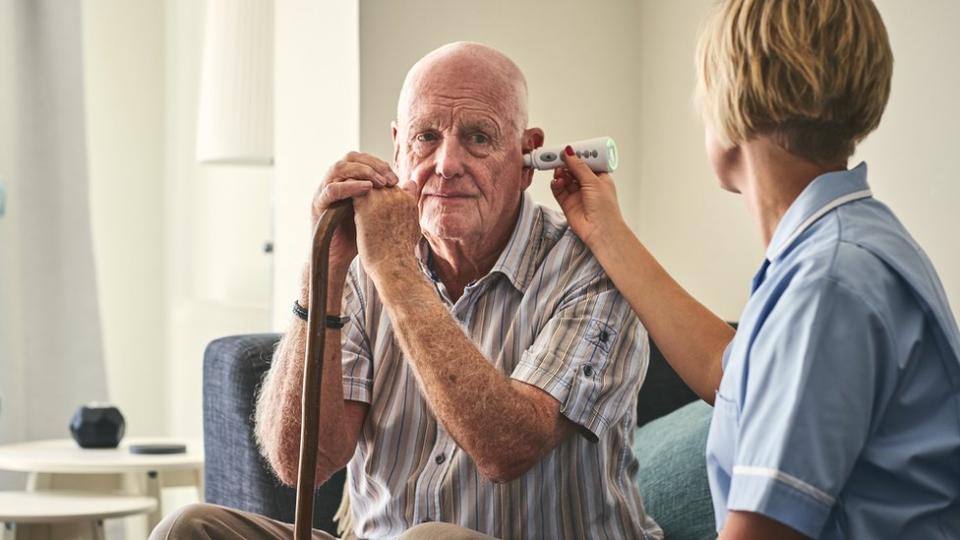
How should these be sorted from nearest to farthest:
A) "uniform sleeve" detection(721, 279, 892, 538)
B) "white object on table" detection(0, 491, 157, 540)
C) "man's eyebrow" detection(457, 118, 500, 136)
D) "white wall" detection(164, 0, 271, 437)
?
"uniform sleeve" detection(721, 279, 892, 538)
"man's eyebrow" detection(457, 118, 500, 136)
"white object on table" detection(0, 491, 157, 540)
"white wall" detection(164, 0, 271, 437)

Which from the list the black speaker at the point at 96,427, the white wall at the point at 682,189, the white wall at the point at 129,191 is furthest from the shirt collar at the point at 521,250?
the white wall at the point at 129,191

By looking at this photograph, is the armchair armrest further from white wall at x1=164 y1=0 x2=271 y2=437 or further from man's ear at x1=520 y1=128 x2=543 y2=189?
white wall at x1=164 y1=0 x2=271 y2=437

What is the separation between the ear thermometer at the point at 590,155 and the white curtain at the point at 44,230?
2.63 metres

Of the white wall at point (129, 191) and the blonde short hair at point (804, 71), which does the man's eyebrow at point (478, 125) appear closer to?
the blonde short hair at point (804, 71)

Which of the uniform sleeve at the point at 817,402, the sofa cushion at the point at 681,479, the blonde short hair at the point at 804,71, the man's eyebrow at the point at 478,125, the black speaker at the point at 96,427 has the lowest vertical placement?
the black speaker at the point at 96,427

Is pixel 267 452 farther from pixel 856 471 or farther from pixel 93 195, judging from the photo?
pixel 93 195

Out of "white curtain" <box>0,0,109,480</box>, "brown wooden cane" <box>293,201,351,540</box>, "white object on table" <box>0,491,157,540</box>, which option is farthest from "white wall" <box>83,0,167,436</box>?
"brown wooden cane" <box>293,201,351,540</box>

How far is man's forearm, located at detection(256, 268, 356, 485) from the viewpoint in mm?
1571

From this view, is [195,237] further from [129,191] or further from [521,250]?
[521,250]

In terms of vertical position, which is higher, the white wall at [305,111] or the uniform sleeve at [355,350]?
the white wall at [305,111]

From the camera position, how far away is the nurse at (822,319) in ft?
2.99

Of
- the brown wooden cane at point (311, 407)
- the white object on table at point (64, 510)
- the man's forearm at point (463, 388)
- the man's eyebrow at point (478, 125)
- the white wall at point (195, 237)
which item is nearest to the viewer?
the brown wooden cane at point (311, 407)

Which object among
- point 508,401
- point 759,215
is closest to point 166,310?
point 508,401

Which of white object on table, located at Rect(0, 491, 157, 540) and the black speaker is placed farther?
the black speaker
